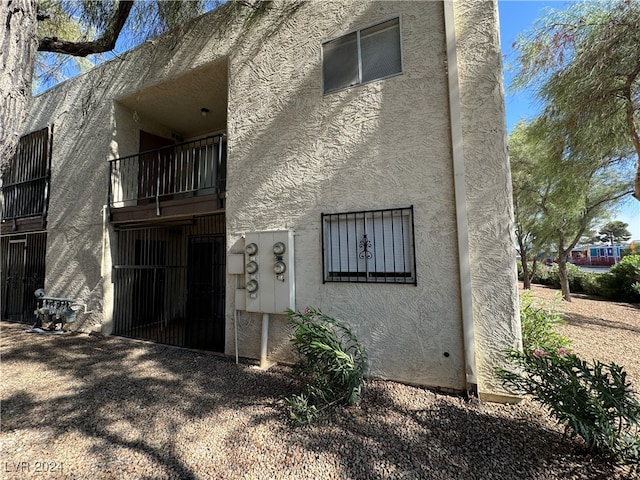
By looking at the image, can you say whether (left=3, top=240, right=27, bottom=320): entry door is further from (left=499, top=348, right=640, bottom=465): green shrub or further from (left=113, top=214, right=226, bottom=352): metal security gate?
(left=499, top=348, right=640, bottom=465): green shrub

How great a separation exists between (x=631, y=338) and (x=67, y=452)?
32.5ft

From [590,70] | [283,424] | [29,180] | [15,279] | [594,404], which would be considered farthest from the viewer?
[15,279]

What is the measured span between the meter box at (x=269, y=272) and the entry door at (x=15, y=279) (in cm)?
937

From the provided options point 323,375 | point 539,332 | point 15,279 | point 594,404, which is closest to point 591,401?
point 594,404

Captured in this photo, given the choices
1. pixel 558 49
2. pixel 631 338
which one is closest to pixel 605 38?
pixel 558 49

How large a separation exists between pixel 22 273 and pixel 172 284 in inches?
210

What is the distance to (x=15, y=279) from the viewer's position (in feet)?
31.9

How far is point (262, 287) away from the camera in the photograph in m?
5.16

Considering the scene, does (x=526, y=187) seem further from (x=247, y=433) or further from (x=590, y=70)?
(x=247, y=433)

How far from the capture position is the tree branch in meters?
4.36

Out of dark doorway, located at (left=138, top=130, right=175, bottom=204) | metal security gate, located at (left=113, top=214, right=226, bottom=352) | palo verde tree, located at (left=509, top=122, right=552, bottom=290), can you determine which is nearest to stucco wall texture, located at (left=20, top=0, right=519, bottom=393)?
metal security gate, located at (left=113, top=214, right=226, bottom=352)

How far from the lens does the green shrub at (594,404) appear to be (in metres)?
2.51

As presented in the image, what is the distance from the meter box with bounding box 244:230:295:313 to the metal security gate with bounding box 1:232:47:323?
8.19m

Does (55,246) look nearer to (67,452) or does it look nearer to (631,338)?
(67,452)
